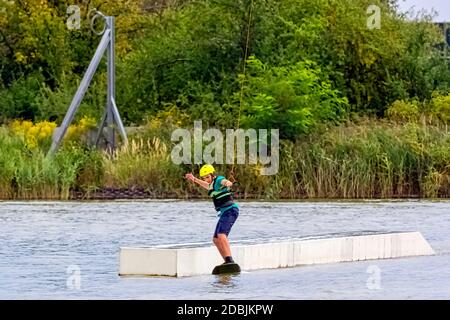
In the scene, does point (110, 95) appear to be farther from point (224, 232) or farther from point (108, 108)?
point (224, 232)

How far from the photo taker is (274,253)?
24047 mm

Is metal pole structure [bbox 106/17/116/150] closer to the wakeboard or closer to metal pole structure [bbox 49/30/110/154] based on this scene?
metal pole structure [bbox 49/30/110/154]

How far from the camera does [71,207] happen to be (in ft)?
130

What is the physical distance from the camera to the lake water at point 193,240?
20984 millimetres

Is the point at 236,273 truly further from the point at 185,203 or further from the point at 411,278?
the point at 185,203

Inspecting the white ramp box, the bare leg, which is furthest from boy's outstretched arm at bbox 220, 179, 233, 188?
the white ramp box

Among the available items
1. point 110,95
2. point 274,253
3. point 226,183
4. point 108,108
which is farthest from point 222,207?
point 110,95

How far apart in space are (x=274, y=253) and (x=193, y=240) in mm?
5794

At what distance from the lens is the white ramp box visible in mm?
22359

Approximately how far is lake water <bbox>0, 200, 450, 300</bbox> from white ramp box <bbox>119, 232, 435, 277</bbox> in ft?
0.84

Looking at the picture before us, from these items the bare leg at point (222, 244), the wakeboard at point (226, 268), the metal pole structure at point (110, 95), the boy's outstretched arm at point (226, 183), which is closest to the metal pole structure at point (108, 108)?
the metal pole structure at point (110, 95)

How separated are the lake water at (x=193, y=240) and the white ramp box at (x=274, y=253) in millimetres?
257
